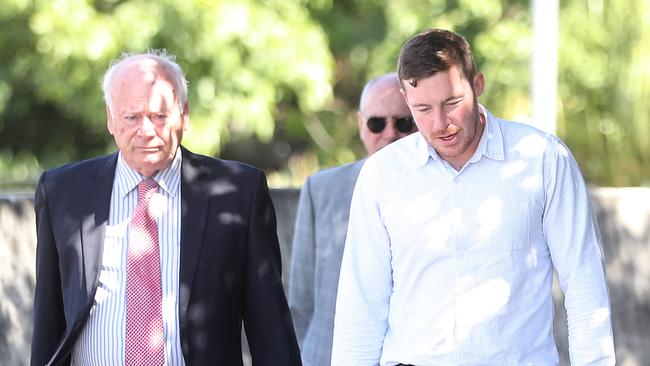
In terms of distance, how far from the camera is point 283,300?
508cm

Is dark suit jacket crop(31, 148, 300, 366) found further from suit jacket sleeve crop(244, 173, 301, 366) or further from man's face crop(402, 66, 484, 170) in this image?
man's face crop(402, 66, 484, 170)

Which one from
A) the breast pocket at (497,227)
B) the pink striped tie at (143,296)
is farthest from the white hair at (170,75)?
the breast pocket at (497,227)

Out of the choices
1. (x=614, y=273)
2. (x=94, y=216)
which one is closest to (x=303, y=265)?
(x=94, y=216)

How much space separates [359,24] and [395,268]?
11.8m

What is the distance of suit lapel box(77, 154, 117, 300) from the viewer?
16.0ft

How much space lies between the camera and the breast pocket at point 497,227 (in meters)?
4.34

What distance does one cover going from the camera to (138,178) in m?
5.06

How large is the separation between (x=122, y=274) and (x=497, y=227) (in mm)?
1310

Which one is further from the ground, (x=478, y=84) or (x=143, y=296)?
(x=478, y=84)

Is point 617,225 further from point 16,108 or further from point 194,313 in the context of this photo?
point 16,108

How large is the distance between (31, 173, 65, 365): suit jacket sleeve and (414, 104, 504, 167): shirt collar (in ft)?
4.42

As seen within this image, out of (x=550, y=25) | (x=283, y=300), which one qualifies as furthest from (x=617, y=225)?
(x=283, y=300)

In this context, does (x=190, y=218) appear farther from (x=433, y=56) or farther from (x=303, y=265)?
(x=303, y=265)

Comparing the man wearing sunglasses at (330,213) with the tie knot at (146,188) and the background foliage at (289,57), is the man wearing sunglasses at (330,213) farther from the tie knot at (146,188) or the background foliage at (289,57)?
the background foliage at (289,57)
